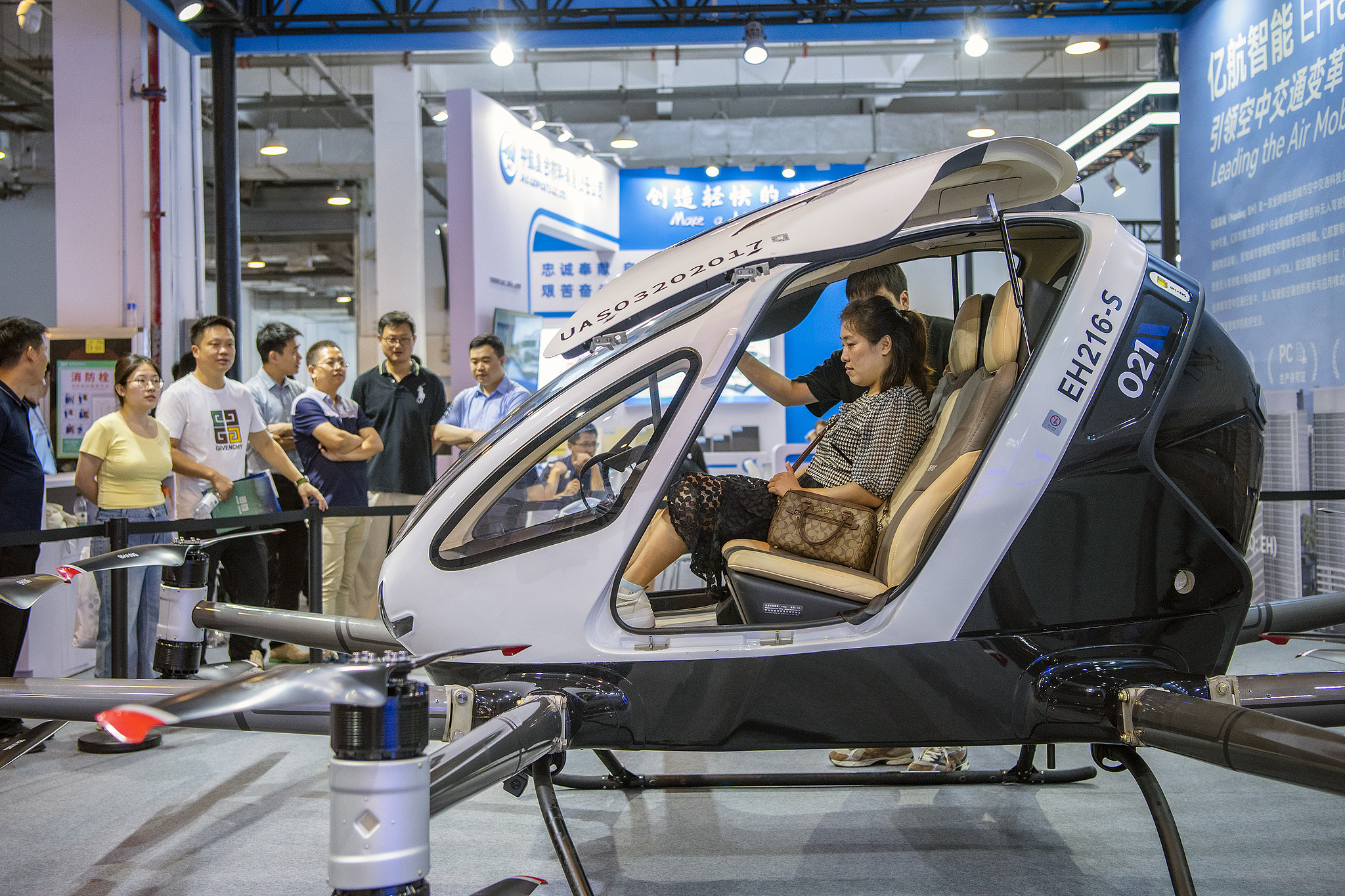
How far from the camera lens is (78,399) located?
268 inches

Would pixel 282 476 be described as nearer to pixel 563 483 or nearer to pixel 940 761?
pixel 563 483

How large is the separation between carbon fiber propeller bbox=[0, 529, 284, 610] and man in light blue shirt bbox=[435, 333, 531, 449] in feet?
8.67

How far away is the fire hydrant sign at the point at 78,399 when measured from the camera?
265 inches

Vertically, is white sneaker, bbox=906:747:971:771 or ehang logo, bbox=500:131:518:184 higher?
ehang logo, bbox=500:131:518:184

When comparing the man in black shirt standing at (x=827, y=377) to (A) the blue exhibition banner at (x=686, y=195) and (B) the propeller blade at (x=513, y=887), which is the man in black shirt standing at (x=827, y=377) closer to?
(B) the propeller blade at (x=513, y=887)

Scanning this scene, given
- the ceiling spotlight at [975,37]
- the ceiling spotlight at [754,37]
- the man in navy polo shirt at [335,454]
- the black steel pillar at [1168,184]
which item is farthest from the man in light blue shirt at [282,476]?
the black steel pillar at [1168,184]

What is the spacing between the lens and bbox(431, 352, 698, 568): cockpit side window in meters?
2.20

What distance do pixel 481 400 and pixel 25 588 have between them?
349cm

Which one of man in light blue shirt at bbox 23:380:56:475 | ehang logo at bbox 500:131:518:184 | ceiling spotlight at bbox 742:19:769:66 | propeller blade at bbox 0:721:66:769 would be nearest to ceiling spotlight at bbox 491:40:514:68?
ehang logo at bbox 500:131:518:184

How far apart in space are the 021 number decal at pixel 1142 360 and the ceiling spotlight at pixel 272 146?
13.2 metres

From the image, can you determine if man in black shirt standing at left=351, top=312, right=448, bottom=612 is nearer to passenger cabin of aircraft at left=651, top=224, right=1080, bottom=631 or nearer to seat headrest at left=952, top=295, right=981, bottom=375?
passenger cabin of aircraft at left=651, top=224, right=1080, bottom=631

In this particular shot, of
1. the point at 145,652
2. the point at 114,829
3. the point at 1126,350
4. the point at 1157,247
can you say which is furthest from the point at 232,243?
the point at 1157,247

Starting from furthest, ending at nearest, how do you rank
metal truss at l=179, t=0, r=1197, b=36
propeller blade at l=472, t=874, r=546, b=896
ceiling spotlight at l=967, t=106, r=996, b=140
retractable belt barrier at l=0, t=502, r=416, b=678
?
ceiling spotlight at l=967, t=106, r=996, b=140
metal truss at l=179, t=0, r=1197, b=36
retractable belt barrier at l=0, t=502, r=416, b=678
propeller blade at l=472, t=874, r=546, b=896

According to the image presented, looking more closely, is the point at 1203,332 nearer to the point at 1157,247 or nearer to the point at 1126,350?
the point at 1126,350
